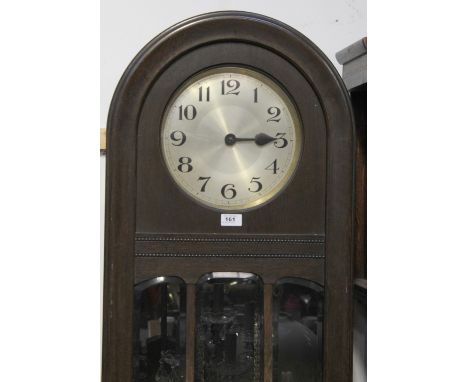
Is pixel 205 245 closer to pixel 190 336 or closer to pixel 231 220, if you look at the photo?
pixel 231 220

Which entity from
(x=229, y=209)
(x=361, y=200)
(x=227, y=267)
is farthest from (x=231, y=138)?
(x=361, y=200)

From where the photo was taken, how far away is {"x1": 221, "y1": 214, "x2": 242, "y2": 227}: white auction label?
1.15 metres

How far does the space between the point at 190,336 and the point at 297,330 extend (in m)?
0.23

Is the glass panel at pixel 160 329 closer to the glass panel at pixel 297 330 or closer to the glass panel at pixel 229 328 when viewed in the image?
the glass panel at pixel 229 328

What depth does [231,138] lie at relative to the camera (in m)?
1.16

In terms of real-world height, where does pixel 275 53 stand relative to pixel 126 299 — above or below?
above

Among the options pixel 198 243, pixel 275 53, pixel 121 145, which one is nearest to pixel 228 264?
pixel 198 243

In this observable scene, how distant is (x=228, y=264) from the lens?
1144mm

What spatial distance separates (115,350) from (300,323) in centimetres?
40

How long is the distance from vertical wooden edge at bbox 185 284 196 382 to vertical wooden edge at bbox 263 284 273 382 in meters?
0.16

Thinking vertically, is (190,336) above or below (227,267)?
below

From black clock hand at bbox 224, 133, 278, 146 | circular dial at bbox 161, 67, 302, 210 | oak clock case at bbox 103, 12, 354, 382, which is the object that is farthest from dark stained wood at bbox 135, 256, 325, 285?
black clock hand at bbox 224, 133, 278, 146

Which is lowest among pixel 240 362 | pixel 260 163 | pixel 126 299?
pixel 240 362

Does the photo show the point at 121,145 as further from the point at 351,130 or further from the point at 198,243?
the point at 351,130
